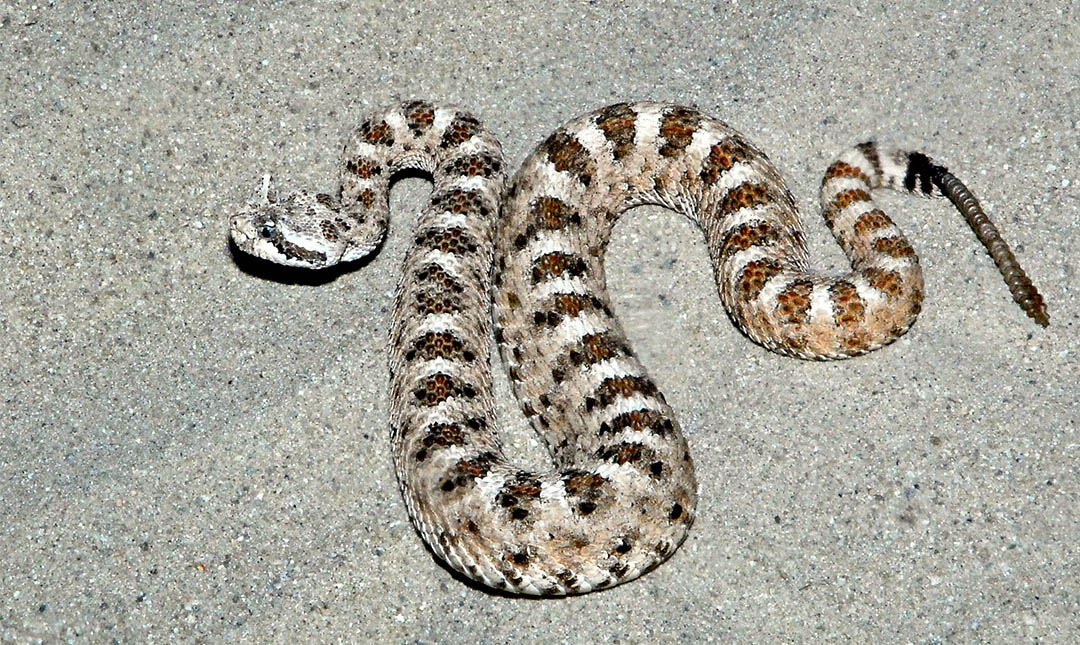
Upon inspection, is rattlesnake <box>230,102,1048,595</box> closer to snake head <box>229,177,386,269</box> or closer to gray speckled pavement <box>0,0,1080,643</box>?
snake head <box>229,177,386,269</box>

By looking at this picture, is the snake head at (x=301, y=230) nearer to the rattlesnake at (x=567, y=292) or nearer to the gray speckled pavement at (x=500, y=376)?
the rattlesnake at (x=567, y=292)

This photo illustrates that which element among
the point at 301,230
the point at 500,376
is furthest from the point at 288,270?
the point at 500,376

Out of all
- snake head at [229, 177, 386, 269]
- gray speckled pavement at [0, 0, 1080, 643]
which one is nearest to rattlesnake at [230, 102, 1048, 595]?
snake head at [229, 177, 386, 269]

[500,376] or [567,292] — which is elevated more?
[567,292]

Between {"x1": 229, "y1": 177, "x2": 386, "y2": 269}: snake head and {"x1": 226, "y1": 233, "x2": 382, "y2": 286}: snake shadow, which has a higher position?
{"x1": 229, "y1": 177, "x2": 386, "y2": 269}: snake head

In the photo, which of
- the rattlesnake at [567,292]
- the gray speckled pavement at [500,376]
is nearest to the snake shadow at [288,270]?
the gray speckled pavement at [500,376]

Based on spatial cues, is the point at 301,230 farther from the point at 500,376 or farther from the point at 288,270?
the point at 500,376
